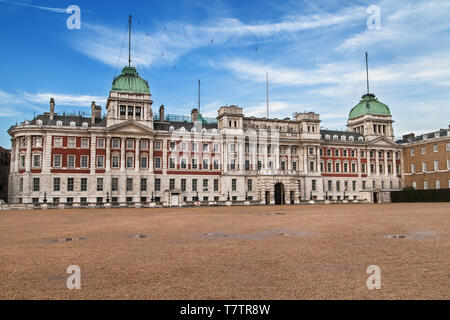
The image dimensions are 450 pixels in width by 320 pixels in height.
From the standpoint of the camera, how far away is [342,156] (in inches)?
3194

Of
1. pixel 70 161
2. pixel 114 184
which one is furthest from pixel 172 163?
pixel 70 161

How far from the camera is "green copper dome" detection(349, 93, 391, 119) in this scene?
8519cm

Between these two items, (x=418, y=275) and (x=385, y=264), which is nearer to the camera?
(x=418, y=275)

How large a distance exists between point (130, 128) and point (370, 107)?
181 feet

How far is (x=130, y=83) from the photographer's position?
66.2 metres

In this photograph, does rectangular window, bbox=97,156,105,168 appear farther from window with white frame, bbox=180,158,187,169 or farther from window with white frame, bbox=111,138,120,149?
window with white frame, bbox=180,158,187,169


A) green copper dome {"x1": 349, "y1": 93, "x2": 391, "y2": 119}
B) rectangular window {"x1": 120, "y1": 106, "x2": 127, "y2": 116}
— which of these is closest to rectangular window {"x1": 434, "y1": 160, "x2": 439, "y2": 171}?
green copper dome {"x1": 349, "y1": 93, "x2": 391, "y2": 119}

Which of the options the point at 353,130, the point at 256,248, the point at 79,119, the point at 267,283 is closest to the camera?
the point at 267,283

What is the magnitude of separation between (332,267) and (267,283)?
9.14 feet

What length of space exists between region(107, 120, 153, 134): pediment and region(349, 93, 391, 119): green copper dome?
166ft

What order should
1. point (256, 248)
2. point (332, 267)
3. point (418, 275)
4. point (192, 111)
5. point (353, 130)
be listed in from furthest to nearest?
point (353, 130) → point (192, 111) → point (256, 248) → point (332, 267) → point (418, 275)

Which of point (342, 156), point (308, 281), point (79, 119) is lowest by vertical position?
point (308, 281)
